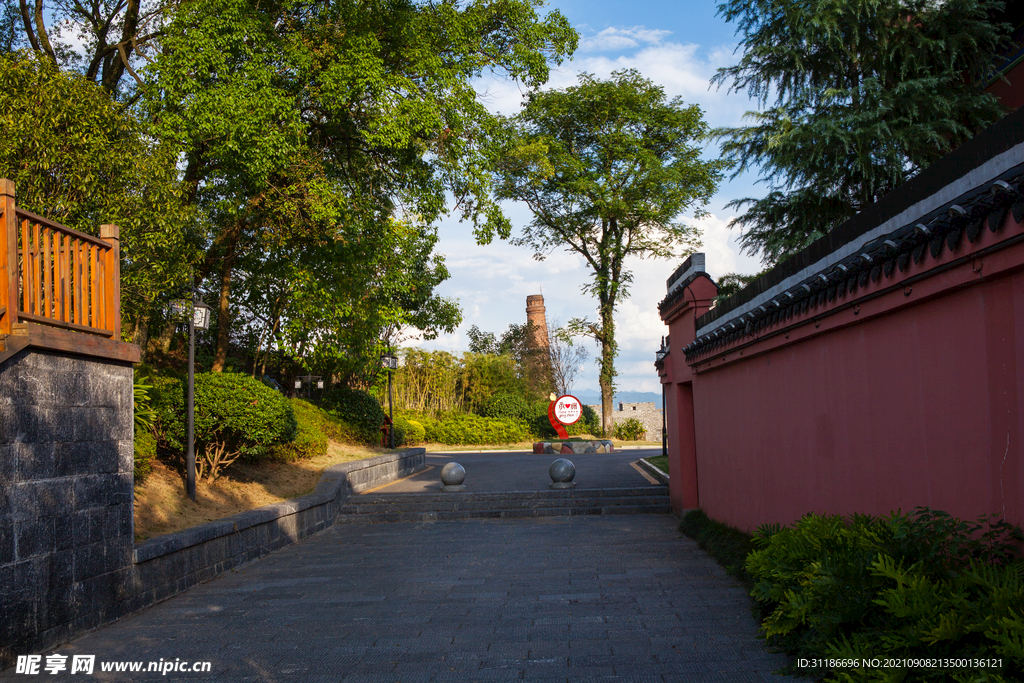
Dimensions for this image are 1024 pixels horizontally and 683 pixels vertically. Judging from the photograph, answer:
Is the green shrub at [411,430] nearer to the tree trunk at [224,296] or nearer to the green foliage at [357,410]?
the green foliage at [357,410]

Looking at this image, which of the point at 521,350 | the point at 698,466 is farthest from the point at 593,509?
the point at 521,350

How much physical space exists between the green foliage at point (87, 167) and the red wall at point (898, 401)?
6988 mm

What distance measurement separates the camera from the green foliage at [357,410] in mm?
18406

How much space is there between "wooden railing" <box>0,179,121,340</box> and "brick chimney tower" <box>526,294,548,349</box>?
98.8ft

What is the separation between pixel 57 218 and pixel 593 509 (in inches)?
347

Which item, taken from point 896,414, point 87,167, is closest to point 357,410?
point 87,167

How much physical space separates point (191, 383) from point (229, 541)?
7.47 ft

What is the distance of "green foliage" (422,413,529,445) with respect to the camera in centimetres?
2856

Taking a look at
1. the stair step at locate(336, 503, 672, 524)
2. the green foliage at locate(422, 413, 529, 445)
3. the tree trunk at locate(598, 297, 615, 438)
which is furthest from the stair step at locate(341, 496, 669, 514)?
the tree trunk at locate(598, 297, 615, 438)

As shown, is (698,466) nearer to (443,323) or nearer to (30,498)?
(30,498)

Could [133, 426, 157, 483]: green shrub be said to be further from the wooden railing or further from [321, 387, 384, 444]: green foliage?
[321, 387, 384, 444]: green foliage

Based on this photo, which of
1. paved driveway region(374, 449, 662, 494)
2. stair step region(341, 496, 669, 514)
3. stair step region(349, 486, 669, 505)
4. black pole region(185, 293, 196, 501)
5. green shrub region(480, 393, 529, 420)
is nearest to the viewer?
black pole region(185, 293, 196, 501)

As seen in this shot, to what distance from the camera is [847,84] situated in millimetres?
14852

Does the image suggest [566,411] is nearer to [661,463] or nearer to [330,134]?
[661,463]
